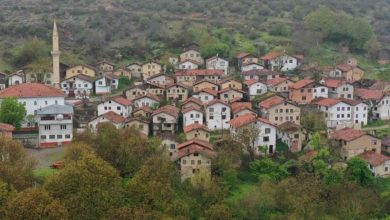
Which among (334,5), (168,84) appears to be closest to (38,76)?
(168,84)

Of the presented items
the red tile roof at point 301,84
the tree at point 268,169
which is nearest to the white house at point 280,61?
the red tile roof at point 301,84

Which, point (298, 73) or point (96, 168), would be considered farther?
point (298, 73)

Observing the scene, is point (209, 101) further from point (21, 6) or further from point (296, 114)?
point (21, 6)

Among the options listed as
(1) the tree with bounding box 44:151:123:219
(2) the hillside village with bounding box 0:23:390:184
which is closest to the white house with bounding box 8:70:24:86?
(2) the hillside village with bounding box 0:23:390:184

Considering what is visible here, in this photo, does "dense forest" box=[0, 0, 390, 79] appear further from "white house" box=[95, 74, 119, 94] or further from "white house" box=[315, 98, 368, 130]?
"white house" box=[315, 98, 368, 130]

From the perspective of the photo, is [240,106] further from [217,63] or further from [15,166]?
[15,166]
